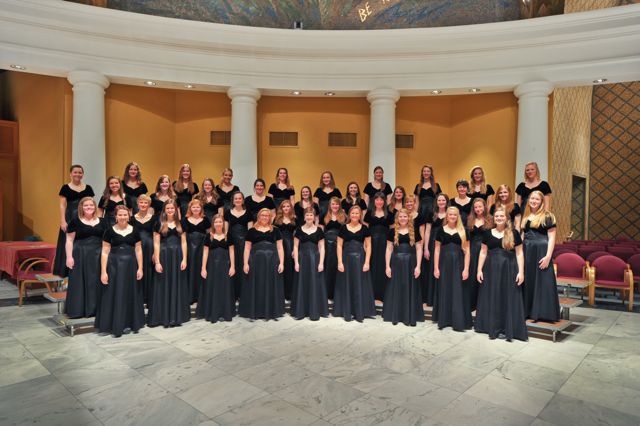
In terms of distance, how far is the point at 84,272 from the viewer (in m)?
5.54

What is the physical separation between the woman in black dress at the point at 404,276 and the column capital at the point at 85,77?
700 cm

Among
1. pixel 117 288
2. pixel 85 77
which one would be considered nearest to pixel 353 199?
pixel 117 288

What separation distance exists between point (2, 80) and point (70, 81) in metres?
4.66

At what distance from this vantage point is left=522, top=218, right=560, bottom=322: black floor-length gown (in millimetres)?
5469

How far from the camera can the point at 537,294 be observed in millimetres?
5547

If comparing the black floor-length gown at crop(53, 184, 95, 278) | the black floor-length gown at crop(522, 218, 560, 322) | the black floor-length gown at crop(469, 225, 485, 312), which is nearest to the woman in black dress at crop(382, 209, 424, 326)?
the black floor-length gown at crop(469, 225, 485, 312)

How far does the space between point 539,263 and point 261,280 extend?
371 centimetres

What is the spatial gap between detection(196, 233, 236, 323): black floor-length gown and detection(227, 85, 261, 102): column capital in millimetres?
4943

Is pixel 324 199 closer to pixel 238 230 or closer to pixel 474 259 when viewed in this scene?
pixel 238 230

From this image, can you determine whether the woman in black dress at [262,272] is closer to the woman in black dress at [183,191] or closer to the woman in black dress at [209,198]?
the woman in black dress at [209,198]

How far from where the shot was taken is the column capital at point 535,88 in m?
9.12

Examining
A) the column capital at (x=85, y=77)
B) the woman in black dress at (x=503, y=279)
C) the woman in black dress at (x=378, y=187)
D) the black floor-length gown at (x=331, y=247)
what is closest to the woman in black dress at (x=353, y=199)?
the woman in black dress at (x=378, y=187)

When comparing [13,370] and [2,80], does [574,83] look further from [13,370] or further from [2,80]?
[2,80]

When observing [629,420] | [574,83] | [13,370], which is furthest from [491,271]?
[574,83]
